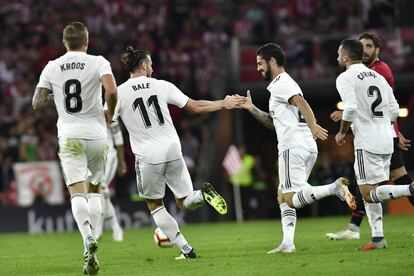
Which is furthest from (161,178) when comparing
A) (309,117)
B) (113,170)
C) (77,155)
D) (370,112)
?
(113,170)

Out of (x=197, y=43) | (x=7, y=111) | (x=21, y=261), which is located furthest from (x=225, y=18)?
(x=21, y=261)

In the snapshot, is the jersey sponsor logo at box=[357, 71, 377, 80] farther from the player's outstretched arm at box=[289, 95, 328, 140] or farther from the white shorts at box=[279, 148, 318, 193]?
the white shorts at box=[279, 148, 318, 193]

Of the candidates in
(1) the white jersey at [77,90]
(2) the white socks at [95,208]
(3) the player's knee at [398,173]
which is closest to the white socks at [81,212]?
(1) the white jersey at [77,90]

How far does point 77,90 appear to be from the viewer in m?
10.9

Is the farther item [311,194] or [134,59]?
[134,59]

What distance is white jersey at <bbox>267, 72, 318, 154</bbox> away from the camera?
11469mm

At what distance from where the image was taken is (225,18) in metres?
28.8

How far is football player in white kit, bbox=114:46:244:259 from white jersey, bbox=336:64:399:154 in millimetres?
1375

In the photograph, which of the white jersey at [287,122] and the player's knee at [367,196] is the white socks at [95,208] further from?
the player's knee at [367,196]

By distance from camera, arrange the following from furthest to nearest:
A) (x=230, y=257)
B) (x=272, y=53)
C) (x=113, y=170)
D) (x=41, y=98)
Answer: (x=113, y=170) < (x=230, y=257) < (x=272, y=53) < (x=41, y=98)

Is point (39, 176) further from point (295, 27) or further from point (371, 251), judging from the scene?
point (371, 251)

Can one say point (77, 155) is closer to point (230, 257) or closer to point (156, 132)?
point (156, 132)

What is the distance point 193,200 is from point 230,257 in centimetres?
92

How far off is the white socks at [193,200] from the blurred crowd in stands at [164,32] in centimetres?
1353
